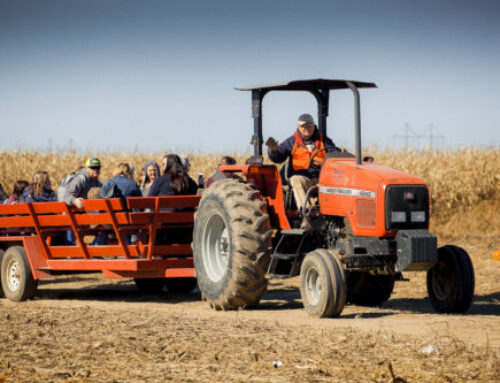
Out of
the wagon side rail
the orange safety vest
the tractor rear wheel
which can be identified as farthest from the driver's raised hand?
the tractor rear wheel

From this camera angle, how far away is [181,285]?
39.1 feet

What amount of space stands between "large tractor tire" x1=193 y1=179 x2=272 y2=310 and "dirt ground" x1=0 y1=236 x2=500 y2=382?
249 mm

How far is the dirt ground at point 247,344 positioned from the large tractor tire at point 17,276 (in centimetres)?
90

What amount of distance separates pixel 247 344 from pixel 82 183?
5.55 m

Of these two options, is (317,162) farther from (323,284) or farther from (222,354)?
(222,354)

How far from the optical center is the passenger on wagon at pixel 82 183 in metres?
10.8

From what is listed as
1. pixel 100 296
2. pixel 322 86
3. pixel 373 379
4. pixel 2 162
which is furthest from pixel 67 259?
pixel 2 162

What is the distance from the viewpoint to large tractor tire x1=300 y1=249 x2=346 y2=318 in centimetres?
797

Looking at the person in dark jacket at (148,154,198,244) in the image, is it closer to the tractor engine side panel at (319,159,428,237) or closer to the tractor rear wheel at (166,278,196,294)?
the tractor rear wheel at (166,278,196,294)

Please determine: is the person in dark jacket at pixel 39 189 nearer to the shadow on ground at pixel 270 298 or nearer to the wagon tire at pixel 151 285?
the shadow on ground at pixel 270 298

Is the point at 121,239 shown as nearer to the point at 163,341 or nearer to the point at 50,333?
the point at 50,333

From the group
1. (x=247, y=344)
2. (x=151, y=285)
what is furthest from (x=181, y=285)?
(x=247, y=344)

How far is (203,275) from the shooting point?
9.47 metres

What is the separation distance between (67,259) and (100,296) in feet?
3.33
